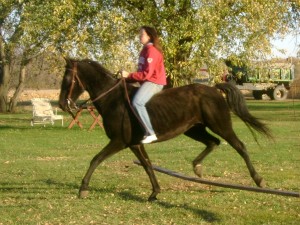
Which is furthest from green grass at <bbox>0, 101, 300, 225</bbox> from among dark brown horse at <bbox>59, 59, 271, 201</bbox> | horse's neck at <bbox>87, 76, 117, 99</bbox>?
horse's neck at <bbox>87, 76, 117, 99</bbox>

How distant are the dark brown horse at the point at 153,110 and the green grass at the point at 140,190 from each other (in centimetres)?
54

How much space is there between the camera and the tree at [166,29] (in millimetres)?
27312

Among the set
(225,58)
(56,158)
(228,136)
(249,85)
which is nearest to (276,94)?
(249,85)

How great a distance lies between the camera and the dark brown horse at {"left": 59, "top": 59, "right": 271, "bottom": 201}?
10.5 meters

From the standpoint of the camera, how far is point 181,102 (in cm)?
1068

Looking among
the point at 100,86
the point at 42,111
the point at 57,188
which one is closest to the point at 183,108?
the point at 100,86

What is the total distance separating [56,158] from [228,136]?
8.41 m

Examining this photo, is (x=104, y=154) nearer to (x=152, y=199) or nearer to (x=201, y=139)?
(x=152, y=199)

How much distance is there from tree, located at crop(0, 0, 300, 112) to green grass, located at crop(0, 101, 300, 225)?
7915mm

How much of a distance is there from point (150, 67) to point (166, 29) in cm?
1771

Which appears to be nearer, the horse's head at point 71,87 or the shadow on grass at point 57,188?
the shadow on grass at point 57,188

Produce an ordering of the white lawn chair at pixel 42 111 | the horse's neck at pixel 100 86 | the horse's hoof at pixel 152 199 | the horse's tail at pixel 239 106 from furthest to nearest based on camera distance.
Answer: the white lawn chair at pixel 42 111 < the horse's tail at pixel 239 106 < the horse's neck at pixel 100 86 < the horse's hoof at pixel 152 199

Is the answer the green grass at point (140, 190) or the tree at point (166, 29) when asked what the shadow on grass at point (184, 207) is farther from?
the tree at point (166, 29)

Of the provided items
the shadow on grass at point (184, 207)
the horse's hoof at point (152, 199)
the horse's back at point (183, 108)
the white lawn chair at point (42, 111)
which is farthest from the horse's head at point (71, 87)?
the white lawn chair at point (42, 111)
